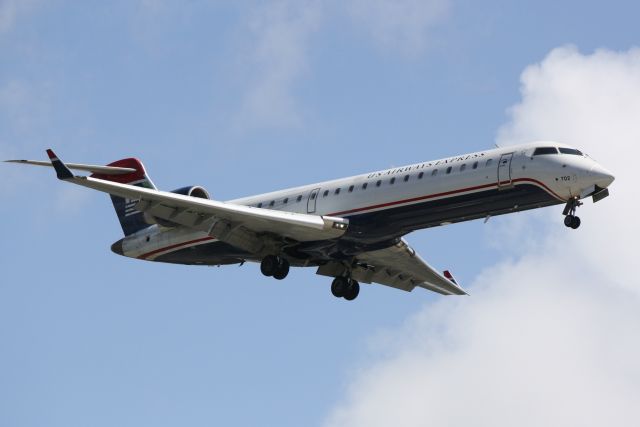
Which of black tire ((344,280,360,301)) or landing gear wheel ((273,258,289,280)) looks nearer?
landing gear wheel ((273,258,289,280))

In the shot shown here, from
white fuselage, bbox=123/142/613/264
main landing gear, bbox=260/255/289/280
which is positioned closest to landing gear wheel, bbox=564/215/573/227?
white fuselage, bbox=123/142/613/264

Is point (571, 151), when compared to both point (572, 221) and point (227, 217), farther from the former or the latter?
point (227, 217)

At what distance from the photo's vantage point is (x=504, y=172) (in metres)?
35.5

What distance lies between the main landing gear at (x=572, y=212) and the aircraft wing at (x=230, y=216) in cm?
615

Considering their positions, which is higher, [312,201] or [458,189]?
[312,201]

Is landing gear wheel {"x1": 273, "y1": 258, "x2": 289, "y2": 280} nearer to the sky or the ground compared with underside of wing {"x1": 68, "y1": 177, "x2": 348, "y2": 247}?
nearer to the ground

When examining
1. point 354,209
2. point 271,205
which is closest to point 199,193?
point 271,205

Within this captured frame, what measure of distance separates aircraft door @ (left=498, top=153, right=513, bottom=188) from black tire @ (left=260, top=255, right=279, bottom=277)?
23.6 ft

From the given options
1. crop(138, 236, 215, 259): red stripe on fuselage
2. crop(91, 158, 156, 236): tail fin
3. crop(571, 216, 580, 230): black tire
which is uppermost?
crop(91, 158, 156, 236): tail fin

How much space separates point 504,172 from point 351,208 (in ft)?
15.1

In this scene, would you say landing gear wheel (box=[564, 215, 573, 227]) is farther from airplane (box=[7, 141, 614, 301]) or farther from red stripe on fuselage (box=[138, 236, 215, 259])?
red stripe on fuselage (box=[138, 236, 215, 259])

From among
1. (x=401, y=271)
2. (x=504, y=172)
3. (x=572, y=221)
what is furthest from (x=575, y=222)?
(x=401, y=271)

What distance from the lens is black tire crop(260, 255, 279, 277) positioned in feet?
126

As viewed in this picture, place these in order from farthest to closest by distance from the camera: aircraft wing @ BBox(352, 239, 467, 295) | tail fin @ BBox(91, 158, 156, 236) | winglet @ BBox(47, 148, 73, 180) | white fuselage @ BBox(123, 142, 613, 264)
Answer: tail fin @ BBox(91, 158, 156, 236) → aircraft wing @ BBox(352, 239, 467, 295) → white fuselage @ BBox(123, 142, 613, 264) → winglet @ BBox(47, 148, 73, 180)
